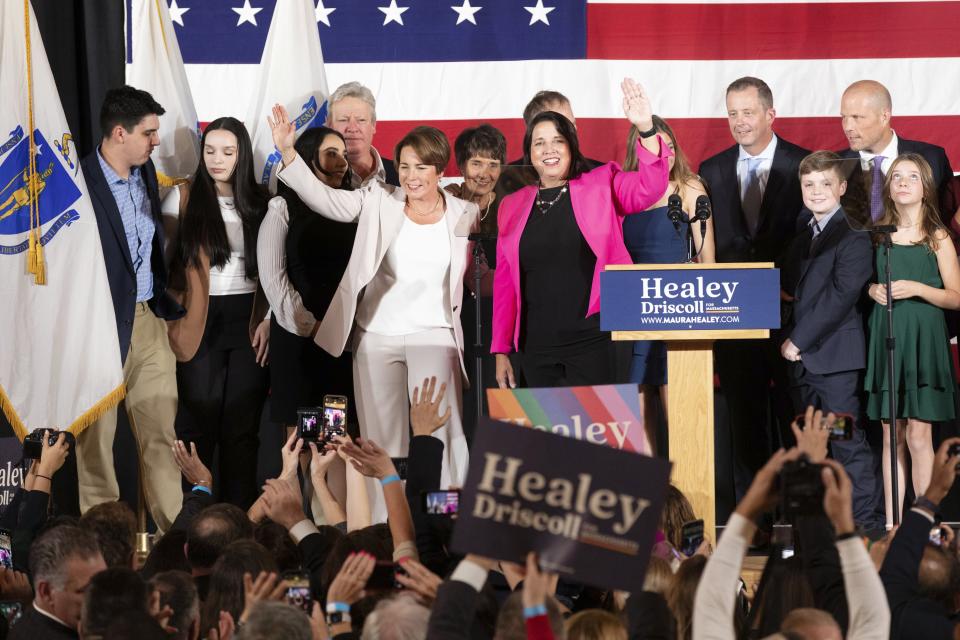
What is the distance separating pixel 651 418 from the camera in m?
6.02

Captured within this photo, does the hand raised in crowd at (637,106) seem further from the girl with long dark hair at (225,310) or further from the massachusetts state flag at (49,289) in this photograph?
the massachusetts state flag at (49,289)

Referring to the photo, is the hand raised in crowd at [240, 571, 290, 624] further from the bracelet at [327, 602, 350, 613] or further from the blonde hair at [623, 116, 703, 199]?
the blonde hair at [623, 116, 703, 199]

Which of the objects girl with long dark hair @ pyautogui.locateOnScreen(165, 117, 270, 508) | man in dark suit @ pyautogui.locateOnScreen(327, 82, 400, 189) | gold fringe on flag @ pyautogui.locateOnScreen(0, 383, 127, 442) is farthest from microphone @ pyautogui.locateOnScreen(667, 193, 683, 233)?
gold fringe on flag @ pyautogui.locateOnScreen(0, 383, 127, 442)

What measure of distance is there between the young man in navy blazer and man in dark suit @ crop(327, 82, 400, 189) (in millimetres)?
1859

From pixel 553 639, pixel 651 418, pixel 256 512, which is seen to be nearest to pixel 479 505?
pixel 553 639

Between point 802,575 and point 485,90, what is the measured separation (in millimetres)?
4790

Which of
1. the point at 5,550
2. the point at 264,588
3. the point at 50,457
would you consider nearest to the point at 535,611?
the point at 264,588

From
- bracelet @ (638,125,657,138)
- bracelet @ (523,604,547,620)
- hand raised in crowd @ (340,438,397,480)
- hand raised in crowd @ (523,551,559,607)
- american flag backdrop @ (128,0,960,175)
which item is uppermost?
american flag backdrop @ (128,0,960,175)

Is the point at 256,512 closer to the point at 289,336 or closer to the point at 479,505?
the point at 289,336

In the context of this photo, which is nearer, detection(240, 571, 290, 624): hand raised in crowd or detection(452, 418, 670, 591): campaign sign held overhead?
detection(452, 418, 670, 591): campaign sign held overhead

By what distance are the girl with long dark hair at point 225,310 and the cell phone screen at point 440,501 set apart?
2779mm

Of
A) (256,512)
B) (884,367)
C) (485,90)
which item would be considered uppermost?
(485,90)

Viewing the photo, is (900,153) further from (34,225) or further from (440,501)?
(34,225)

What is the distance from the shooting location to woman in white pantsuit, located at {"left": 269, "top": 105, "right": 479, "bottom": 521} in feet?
19.1
